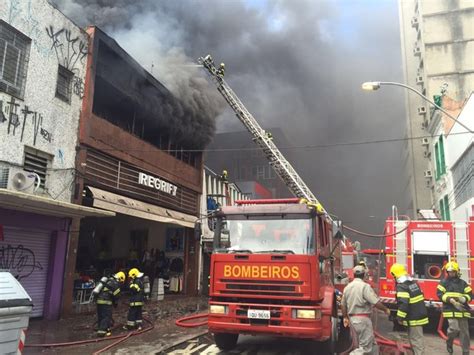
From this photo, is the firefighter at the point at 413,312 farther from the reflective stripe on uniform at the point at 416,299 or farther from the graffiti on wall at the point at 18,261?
the graffiti on wall at the point at 18,261

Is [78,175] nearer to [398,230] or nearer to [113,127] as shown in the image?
[113,127]

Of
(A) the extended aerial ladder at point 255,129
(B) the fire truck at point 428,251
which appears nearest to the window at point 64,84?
(A) the extended aerial ladder at point 255,129

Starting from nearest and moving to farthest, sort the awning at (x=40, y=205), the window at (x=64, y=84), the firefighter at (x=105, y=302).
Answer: the awning at (x=40, y=205)
the firefighter at (x=105, y=302)
the window at (x=64, y=84)

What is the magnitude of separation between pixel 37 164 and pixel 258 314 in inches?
269

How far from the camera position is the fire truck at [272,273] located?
5.92 metres

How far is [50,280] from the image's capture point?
1008 centimetres

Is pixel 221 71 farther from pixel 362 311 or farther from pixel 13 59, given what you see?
pixel 362 311

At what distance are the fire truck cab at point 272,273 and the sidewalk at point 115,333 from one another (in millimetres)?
1817

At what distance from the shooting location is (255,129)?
730 inches

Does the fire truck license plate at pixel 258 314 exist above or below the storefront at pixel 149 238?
below

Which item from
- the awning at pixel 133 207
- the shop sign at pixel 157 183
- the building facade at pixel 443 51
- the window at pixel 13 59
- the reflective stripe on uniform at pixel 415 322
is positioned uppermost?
the building facade at pixel 443 51

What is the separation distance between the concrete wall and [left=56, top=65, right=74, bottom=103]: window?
96 millimetres

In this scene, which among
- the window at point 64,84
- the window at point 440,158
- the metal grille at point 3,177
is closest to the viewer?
the metal grille at point 3,177

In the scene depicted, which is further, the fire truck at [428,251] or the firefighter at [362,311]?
the fire truck at [428,251]
